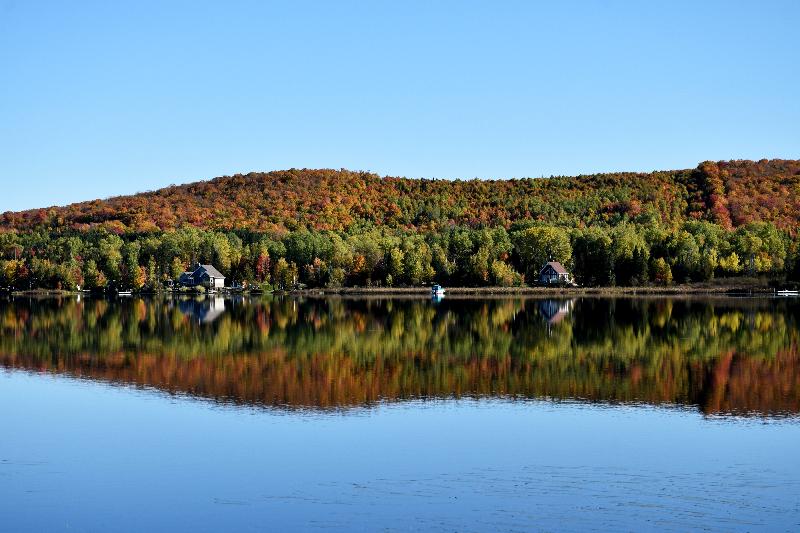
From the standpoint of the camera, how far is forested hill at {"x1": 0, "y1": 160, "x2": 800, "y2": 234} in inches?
5374

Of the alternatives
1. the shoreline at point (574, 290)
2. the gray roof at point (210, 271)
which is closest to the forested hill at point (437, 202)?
the gray roof at point (210, 271)

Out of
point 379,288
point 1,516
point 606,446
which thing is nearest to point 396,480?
point 606,446

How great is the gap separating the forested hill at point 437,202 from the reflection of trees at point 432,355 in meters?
79.1

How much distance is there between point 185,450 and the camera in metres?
18.7

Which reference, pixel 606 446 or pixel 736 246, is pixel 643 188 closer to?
pixel 736 246

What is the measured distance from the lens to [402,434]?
19859 millimetres

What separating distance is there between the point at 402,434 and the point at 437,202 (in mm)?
131269

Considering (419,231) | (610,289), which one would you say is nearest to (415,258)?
(610,289)

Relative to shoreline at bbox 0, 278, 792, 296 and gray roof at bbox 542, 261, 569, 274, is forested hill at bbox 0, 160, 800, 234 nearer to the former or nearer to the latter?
gray roof at bbox 542, 261, 569, 274

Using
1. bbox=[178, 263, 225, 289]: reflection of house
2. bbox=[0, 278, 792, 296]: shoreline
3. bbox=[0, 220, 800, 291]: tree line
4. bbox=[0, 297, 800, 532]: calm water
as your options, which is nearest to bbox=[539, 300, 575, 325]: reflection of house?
bbox=[0, 297, 800, 532]: calm water

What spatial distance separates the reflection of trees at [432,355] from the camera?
84.5ft

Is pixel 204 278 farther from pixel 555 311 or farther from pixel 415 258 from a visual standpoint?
pixel 555 311

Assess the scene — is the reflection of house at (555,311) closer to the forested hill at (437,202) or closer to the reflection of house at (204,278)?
the reflection of house at (204,278)

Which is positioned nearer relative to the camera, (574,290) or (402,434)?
(402,434)
